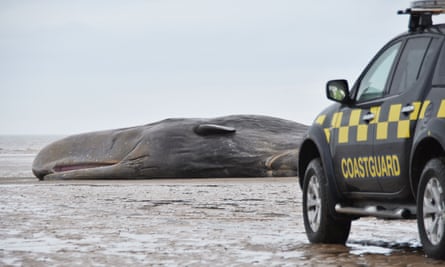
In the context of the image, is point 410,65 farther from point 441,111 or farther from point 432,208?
point 432,208

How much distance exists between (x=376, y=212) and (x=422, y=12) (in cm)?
157

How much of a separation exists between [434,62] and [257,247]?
2.06 meters

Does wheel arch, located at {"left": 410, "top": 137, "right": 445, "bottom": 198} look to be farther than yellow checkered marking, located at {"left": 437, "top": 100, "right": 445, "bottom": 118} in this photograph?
Yes

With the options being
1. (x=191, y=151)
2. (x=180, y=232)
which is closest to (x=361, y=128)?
(x=180, y=232)

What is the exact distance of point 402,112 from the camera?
754cm

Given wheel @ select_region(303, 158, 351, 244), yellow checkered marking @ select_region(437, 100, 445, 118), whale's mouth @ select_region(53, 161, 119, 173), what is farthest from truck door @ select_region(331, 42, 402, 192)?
whale's mouth @ select_region(53, 161, 119, 173)

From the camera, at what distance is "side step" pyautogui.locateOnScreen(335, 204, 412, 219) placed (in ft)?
24.6

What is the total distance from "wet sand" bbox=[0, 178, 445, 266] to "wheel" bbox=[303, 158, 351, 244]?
138mm

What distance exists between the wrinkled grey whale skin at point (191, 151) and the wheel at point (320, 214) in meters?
10.6

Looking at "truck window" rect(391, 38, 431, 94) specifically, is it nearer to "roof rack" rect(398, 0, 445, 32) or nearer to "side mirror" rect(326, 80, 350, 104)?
"roof rack" rect(398, 0, 445, 32)

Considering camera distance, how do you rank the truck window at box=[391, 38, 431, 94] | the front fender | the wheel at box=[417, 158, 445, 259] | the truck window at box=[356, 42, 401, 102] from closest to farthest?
the wheel at box=[417, 158, 445, 259], the truck window at box=[391, 38, 431, 94], the truck window at box=[356, 42, 401, 102], the front fender

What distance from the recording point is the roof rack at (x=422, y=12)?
777 centimetres

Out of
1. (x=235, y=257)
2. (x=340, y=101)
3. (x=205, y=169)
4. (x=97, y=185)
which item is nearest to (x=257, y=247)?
(x=235, y=257)

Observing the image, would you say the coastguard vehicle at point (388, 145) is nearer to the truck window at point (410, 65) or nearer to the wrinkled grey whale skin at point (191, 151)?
the truck window at point (410, 65)
